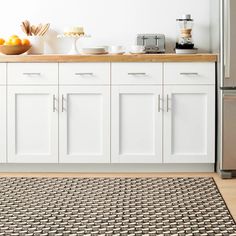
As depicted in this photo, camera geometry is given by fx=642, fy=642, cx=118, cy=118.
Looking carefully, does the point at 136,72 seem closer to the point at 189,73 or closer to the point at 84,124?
the point at 189,73

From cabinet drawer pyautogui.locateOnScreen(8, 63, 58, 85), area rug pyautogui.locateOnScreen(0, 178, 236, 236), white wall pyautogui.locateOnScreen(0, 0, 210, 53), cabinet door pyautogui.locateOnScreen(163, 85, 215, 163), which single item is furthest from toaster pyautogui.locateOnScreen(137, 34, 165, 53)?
area rug pyautogui.locateOnScreen(0, 178, 236, 236)

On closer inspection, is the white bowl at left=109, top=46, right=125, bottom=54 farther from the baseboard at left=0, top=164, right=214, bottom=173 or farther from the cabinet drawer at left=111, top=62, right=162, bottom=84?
the baseboard at left=0, top=164, right=214, bottom=173

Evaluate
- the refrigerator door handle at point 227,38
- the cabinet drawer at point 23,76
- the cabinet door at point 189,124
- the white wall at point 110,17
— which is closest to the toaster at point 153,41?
the white wall at point 110,17

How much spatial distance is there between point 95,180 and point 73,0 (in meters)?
1.68

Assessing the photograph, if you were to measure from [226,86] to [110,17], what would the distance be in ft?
4.26

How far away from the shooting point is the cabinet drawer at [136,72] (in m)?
4.83

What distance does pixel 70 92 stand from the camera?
16.0ft

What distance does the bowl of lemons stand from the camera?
5000mm

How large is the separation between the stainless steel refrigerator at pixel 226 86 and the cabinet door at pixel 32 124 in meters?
1.24

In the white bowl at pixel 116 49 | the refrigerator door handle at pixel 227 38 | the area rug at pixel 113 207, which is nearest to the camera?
the area rug at pixel 113 207

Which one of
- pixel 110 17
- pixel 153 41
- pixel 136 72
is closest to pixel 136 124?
pixel 136 72

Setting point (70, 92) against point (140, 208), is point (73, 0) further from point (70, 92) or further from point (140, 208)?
point (140, 208)

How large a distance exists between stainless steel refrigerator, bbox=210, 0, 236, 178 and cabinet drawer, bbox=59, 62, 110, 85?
85 cm

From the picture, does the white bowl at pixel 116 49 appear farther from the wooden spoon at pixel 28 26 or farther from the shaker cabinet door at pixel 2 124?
the shaker cabinet door at pixel 2 124
